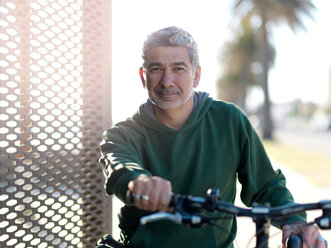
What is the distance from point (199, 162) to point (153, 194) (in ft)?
2.25

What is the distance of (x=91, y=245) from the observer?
8.52 ft

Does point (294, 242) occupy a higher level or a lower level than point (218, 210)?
lower

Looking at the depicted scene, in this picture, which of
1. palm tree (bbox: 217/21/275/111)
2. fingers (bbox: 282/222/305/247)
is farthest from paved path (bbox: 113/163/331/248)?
palm tree (bbox: 217/21/275/111)

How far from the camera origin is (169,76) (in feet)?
5.98

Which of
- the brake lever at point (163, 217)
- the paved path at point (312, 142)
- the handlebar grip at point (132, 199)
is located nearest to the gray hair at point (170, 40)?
the handlebar grip at point (132, 199)

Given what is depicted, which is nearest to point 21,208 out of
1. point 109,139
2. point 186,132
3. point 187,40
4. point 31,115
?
point 31,115

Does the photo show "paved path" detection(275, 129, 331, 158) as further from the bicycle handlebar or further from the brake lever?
the brake lever

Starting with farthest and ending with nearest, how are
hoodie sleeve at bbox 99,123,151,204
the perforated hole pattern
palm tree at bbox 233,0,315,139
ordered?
palm tree at bbox 233,0,315,139, the perforated hole pattern, hoodie sleeve at bbox 99,123,151,204

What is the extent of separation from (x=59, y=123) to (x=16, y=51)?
1.72 ft

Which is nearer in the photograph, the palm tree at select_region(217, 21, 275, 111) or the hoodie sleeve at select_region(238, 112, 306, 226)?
the hoodie sleeve at select_region(238, 112, 306, 226)

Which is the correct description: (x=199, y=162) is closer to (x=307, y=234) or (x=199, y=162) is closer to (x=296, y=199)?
(x=307, y=234)

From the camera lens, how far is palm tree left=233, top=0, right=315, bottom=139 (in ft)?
61.0

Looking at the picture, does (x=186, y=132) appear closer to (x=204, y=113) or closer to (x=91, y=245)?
(x=204, y=113)

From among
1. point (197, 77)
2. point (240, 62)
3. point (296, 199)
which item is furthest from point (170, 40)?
point (240, 62)
